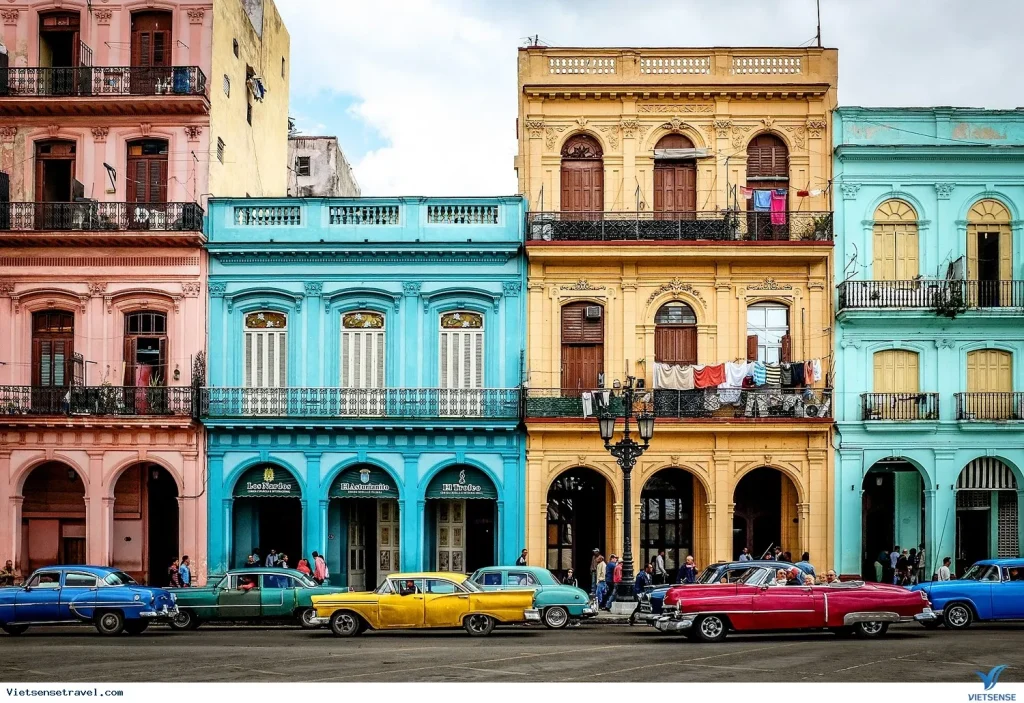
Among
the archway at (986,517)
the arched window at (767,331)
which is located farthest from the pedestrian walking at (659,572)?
the archway at (986,517)

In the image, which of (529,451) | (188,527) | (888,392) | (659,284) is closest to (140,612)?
(188,527)

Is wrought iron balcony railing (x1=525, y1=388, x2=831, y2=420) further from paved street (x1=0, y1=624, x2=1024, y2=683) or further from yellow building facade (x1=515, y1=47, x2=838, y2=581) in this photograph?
paved street (x1=0, y1=624, x2=1024, y2=683)

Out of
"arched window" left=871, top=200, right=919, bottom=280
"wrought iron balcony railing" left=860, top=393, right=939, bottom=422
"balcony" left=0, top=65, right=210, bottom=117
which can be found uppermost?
"balcony" left=0, top=65, right=210, bottom=117

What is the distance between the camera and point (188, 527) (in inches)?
1219

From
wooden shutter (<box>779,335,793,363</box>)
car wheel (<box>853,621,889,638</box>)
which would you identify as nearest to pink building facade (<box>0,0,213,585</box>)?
wooden shutter (<box>779,335,793,363</box>)

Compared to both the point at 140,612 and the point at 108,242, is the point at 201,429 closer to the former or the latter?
the point at 108,242

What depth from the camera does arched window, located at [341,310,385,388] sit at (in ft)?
103

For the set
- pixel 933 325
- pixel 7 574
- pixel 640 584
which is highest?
pixel 933 325

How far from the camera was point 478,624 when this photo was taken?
2305 centimetres

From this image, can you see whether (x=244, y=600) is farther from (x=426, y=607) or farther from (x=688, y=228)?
Result: (x=688, y=228)

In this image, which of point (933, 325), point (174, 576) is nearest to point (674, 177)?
point (933, 325)

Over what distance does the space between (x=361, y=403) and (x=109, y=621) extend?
903cm

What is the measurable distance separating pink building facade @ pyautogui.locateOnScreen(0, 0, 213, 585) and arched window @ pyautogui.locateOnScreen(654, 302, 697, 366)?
35.9 ft

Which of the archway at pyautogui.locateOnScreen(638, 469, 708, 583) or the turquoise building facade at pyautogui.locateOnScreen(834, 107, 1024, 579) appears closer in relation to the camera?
the turquoise building facade at pyautogui.locateOnScreen(834, 107, 1024, 579)
